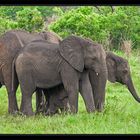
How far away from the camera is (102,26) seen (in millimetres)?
8219

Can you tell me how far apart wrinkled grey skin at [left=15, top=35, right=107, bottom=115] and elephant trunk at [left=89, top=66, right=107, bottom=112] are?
2.8 inches

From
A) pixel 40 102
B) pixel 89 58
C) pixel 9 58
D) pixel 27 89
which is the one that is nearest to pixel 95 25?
pixel 40 102

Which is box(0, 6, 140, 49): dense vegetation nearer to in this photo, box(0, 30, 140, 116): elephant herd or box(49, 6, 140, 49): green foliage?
box(49, 6, 140, 49): green foliage

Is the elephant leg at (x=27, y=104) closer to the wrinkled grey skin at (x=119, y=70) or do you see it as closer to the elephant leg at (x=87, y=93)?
the elephant leg at (x=87, y=93)

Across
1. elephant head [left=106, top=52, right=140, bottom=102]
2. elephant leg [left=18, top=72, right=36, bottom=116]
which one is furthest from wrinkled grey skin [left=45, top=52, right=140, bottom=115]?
elephant leg [left=18, top=72, right=36, bottom=116]

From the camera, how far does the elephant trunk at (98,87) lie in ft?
17.4

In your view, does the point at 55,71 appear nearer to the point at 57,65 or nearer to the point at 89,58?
the point at 57,65

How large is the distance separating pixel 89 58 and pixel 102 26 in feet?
10.2

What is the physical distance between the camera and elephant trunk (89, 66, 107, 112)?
5.31 metres

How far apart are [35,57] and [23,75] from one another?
0.22 meters

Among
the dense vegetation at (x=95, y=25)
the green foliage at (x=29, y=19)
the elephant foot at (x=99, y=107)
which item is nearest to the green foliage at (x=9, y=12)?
the dense vegetation at (x=95, y=25)
